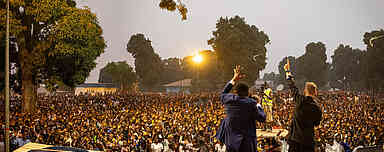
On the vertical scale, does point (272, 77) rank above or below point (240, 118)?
above

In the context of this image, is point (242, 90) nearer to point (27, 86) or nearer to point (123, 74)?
point (27, 86)

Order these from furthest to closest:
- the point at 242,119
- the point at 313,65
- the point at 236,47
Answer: the point at 313,65 → the point at 236,47 → the point at 242,119

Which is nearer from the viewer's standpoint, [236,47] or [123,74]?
[236,47]

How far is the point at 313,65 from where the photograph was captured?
6088 centimetres

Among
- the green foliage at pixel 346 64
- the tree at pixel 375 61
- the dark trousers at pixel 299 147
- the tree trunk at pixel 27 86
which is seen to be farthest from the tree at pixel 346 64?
the dark trousers at pixel 299 147

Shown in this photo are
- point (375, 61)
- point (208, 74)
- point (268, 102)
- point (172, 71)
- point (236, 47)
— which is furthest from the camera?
point (172, 71)

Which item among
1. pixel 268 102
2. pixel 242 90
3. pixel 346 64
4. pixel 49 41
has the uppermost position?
pixel 346 64

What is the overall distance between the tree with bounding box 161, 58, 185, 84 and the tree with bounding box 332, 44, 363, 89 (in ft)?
133

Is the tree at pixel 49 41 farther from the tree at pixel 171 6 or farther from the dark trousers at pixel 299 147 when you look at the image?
the dark trousers at pixel 299 147

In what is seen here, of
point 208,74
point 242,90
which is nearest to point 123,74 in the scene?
point 208,74

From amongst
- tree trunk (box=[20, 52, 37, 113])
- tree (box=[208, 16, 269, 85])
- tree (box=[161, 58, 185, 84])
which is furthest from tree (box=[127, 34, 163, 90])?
tree trunk (box=[20, 52, 37, 113])

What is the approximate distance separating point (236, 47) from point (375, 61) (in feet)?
82.6

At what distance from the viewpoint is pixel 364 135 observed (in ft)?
42.0

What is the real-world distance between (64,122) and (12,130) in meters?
2.60
